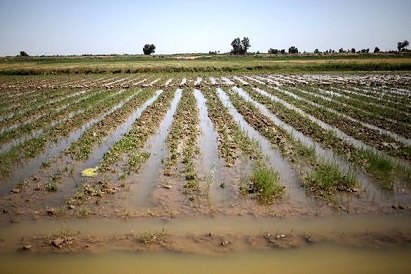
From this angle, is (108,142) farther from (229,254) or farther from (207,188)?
(229,254)

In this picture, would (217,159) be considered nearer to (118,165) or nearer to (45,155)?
(118,165)

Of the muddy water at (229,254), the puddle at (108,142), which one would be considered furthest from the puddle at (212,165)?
the puddle at (108,142)

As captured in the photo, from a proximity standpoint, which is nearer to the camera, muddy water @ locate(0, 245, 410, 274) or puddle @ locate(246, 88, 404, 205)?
muddy water @ locate(0, 245, 410, 274)

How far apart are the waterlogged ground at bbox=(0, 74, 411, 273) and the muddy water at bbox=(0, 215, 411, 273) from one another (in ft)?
0.10

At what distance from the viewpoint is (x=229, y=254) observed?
5000mm

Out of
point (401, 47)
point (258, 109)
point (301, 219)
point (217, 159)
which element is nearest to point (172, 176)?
point (217, 159)

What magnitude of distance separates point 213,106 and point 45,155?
31.4ft

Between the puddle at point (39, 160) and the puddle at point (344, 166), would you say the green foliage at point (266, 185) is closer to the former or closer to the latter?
the puddle at point (344, 166)

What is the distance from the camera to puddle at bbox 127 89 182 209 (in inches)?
268

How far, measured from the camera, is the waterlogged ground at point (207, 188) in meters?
5.27

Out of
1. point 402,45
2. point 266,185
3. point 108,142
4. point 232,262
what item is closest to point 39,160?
point 108,142

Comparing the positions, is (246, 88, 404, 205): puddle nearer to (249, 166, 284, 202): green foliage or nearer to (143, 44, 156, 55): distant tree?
(249, 166, 284, 202): green foliage

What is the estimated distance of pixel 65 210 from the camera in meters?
6.36

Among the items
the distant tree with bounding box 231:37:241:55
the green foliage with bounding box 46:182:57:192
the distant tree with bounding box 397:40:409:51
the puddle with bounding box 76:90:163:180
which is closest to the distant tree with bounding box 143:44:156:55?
the distant tree with bounding box 231:37:241:55
